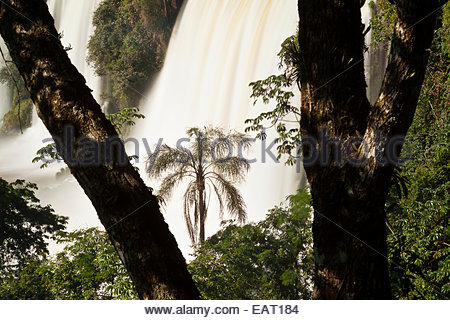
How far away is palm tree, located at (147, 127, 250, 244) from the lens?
21.2 ft

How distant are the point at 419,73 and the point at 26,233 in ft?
28.2

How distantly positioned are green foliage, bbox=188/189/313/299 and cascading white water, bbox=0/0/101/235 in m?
4.81

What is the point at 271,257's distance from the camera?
5.17 meters

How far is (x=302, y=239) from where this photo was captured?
502 centimetres

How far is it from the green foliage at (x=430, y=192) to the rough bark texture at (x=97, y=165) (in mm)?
1023

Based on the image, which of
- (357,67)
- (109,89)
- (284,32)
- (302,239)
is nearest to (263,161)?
(284,32)

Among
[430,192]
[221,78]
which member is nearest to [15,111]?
[221,78]

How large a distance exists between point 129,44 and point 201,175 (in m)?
6.75

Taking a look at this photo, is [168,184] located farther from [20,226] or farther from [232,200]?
[20,226]

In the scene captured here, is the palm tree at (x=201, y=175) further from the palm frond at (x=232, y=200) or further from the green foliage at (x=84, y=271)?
the green foliage at (x=84, y=271)

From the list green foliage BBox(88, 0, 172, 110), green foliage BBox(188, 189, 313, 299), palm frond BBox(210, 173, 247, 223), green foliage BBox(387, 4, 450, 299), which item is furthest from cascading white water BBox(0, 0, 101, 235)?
green foliage BBox(387, 4, 450, 299)

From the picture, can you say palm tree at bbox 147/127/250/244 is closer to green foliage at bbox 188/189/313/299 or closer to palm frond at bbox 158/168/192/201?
palm frond at bbox 158/168/192/201

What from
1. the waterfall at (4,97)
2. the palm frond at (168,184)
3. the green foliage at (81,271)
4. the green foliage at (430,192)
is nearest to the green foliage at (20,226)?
the palm frond at (168,184)

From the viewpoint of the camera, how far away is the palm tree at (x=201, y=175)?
6473 millimetres
